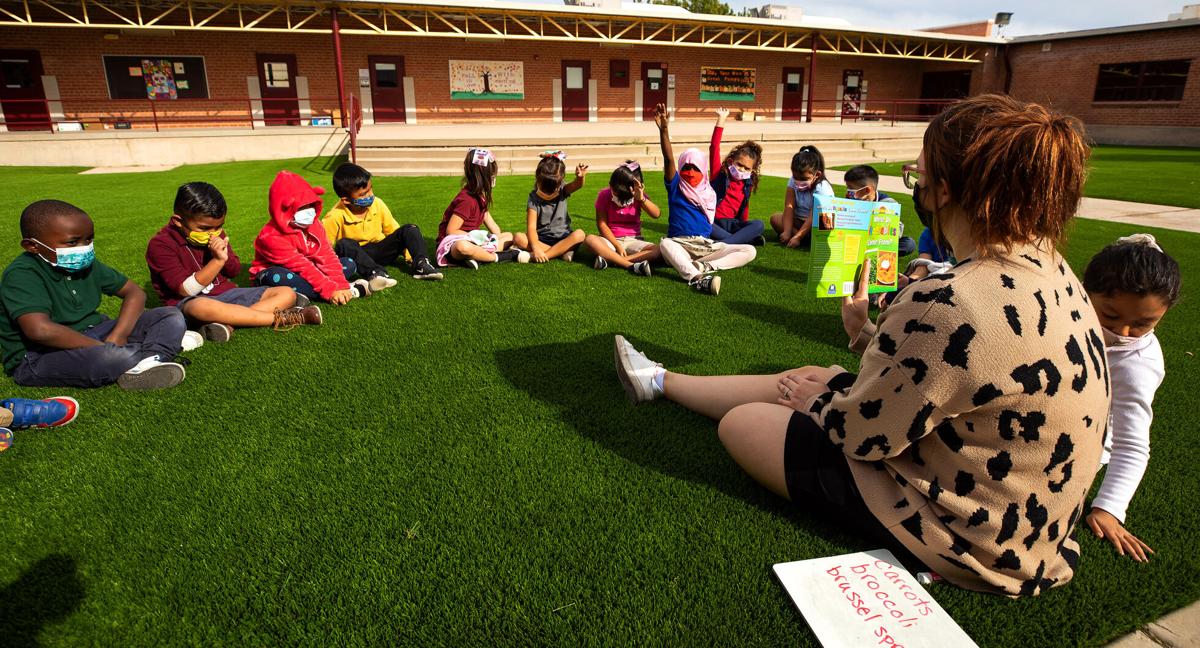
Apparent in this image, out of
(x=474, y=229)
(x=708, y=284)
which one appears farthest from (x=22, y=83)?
(x=708, y=284)

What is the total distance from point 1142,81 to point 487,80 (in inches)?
943

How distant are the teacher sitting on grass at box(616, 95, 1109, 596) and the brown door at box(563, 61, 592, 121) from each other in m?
24.6

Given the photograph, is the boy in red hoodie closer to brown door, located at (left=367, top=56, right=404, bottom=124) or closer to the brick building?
the brick building

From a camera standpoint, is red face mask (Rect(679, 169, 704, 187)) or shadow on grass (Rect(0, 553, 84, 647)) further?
red face mask (Rect(679, 169, 704, 187))

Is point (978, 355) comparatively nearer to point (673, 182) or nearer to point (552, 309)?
point (552, 309)

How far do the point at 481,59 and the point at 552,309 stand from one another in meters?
21.1

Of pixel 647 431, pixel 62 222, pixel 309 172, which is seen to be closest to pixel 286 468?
pixel 647 431

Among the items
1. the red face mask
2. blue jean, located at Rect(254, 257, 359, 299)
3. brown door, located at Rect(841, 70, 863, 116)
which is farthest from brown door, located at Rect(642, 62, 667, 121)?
blue jean, located at Rect(254, 257, 359, 299)

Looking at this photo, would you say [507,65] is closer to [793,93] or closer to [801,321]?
[793,93]

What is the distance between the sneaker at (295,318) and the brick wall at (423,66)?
60.0 feet

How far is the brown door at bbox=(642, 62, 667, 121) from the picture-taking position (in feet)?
84.7

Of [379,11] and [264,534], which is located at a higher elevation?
[379,11]

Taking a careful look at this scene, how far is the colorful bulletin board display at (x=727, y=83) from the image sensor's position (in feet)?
88.2

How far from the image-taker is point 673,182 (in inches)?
254
